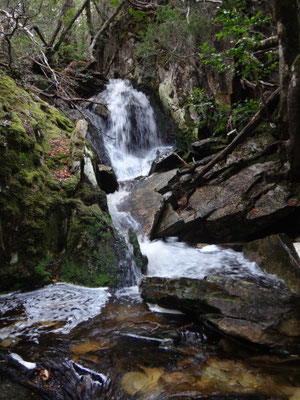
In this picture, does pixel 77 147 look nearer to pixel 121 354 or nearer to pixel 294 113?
pixel 294 113

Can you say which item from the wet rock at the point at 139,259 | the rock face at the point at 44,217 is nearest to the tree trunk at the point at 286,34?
the wet rock at the point at 139,259

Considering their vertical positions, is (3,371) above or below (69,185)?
below

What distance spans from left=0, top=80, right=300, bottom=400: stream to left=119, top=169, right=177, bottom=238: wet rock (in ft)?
7.90

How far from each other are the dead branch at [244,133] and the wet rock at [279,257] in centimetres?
268

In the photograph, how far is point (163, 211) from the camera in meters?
6.82

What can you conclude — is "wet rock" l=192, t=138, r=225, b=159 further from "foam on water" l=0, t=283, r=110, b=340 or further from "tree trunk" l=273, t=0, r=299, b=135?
"foam on water" l=0, t=283, r=110, b=340

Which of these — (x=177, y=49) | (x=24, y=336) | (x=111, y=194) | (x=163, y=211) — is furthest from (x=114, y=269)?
(x=177, y=49)

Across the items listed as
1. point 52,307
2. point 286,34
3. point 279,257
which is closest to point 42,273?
point 52,307

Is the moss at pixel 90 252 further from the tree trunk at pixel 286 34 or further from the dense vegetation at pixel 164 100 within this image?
the tree trunk at pixel 286 34

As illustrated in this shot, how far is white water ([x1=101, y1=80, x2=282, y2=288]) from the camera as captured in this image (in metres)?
5.22

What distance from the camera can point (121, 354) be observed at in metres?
2.83

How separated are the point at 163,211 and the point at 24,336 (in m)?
4.39

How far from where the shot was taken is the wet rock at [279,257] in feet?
12.6

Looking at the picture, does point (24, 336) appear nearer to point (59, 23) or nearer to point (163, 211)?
point (163, 211)
